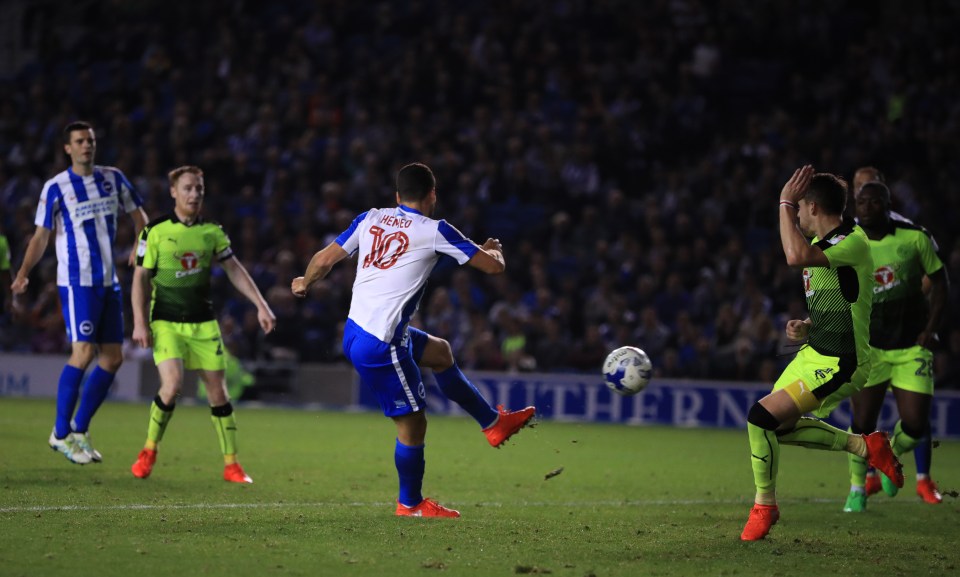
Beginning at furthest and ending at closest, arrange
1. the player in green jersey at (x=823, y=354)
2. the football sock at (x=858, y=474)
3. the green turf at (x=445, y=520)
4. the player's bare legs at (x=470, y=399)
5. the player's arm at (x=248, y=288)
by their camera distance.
Answer: the player's arm at (x=248, y=288) → the football sock at (x=858, y=474) → the player's bare legs at (x=470, y=399) → the player in green jersey at (x=823, y=354) → the green turf at (x=445, y=520)

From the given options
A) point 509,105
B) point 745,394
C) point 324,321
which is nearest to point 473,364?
point 324,321

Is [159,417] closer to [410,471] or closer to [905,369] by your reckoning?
[410,471]

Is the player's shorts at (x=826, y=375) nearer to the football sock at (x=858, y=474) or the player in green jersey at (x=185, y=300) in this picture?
the football sock at (x=858, y=474)

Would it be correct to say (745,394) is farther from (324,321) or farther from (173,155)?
(173,155)

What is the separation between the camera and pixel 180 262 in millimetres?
9492

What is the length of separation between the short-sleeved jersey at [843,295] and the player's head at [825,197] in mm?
114

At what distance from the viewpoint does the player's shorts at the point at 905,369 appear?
Answer: 8.87 meters

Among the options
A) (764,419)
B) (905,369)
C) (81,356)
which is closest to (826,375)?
(764,419)

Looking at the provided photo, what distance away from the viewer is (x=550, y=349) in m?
17.8

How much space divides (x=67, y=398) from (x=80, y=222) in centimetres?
139

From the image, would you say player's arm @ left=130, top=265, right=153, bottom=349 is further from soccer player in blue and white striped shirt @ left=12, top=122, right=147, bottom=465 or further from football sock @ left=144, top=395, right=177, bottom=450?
soccer player in blue and white striped shirt @ left=12, top=122, right=147, bottom=465

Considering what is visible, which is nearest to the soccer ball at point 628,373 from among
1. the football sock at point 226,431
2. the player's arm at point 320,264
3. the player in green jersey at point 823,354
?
the player in green jersey at point 823,354

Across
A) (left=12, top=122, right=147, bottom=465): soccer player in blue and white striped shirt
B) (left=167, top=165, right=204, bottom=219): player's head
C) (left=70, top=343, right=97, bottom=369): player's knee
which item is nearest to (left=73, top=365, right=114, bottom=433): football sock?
(left=12, top=122, right=147, bottom=465): soccer player in blue and white striped shirt

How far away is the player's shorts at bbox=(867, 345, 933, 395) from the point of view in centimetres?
887
